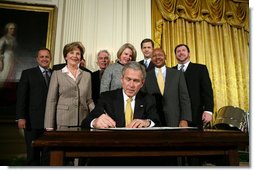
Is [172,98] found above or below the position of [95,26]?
below

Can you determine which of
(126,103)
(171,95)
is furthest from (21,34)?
(126,103)

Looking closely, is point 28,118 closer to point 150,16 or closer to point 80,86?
point 80,86

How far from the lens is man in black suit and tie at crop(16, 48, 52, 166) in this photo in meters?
2.81

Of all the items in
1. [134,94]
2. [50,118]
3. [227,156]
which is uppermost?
[134,94]

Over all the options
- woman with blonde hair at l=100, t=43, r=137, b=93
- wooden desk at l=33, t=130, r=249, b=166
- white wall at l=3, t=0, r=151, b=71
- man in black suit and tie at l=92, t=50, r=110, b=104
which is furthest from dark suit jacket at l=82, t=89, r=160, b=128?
white wall at l=3, t=0, r=151, b=71

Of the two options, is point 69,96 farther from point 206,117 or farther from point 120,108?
point 206,117

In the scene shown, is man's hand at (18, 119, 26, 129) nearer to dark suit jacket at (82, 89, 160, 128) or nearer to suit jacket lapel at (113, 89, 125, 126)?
dark suit jacket at (82, 89, 160, 128)

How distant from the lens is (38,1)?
12.5ft

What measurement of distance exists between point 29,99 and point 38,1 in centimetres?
163

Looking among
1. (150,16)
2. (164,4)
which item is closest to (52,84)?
(150,16)

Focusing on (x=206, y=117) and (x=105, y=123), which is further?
(x=206, y=117)

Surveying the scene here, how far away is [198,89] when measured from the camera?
121 inches

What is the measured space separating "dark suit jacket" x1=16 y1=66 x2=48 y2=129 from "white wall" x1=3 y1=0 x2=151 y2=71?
0.82 metres

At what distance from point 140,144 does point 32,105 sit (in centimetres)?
203
